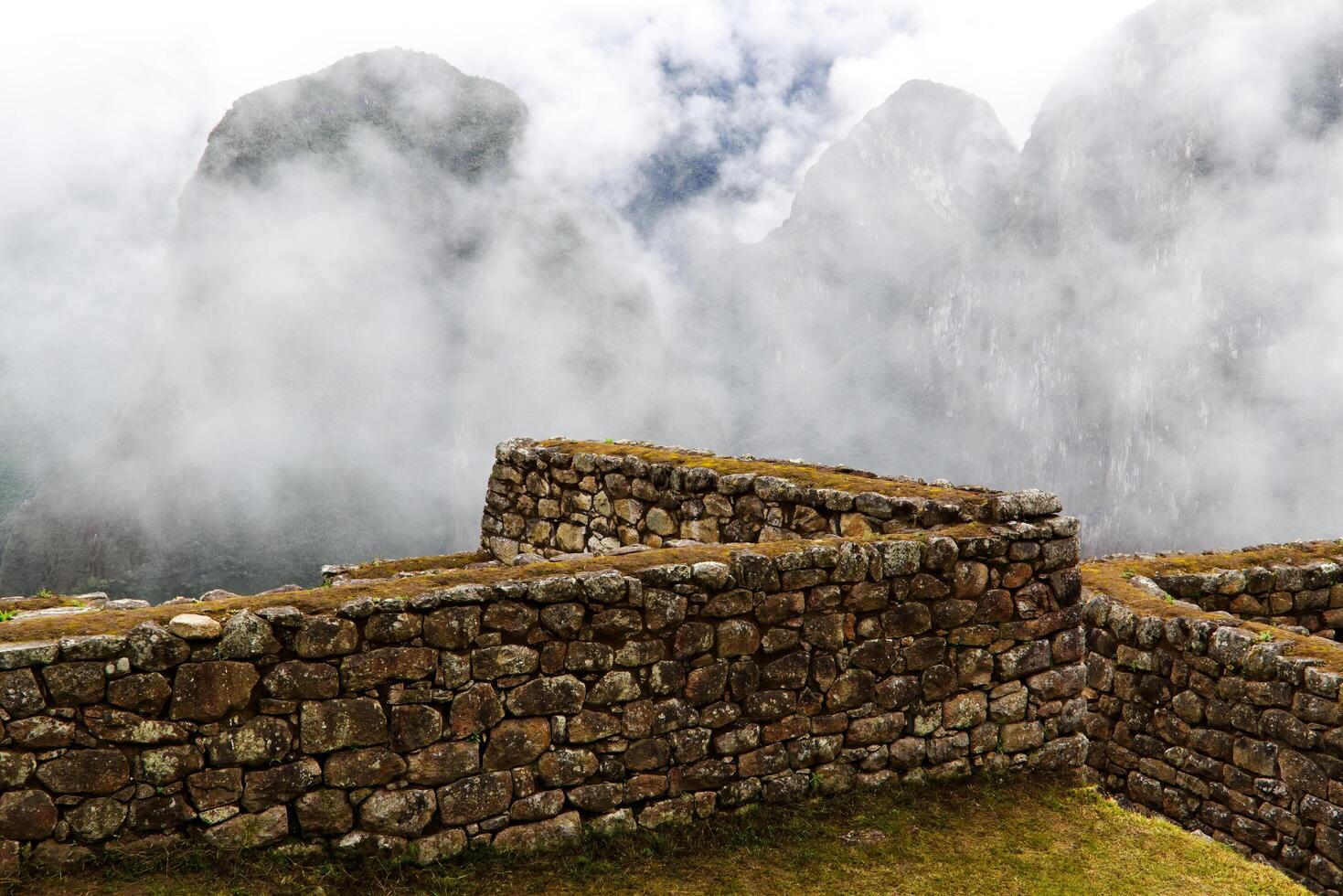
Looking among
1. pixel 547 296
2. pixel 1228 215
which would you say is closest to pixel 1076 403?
pixel 1228 215

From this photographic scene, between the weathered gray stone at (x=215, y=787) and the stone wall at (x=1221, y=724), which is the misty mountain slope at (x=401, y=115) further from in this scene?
the weathered gray stone at (x=215, y=787)

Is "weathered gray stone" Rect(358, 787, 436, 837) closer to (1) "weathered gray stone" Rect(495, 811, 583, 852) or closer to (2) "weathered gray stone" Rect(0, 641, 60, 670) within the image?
(1) "weathered gray stone" Rect(495, 811, 583, 852)

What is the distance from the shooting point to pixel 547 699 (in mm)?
5293

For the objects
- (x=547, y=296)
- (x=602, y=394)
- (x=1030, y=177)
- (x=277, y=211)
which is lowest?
(x=602, y=394)

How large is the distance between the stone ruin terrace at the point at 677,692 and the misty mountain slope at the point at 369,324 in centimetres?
11353

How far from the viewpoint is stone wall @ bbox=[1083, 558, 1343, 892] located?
7051mm

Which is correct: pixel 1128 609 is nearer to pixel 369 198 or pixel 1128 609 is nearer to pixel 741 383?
pixel 369 198

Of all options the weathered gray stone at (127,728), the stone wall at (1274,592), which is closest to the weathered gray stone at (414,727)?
the weathered gray stone at (127,728)

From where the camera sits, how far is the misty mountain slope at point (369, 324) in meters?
122

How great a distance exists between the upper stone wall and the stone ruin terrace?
0.13 feet

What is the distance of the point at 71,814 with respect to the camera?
169 inches

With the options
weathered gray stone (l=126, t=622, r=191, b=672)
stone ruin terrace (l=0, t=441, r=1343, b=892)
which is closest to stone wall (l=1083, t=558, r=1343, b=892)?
stone ruin terrace (l=0, t=441, r=1343, b=892)

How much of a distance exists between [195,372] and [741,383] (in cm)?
9538

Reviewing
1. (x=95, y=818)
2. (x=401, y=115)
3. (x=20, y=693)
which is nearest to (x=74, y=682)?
(x=20, y=693)
